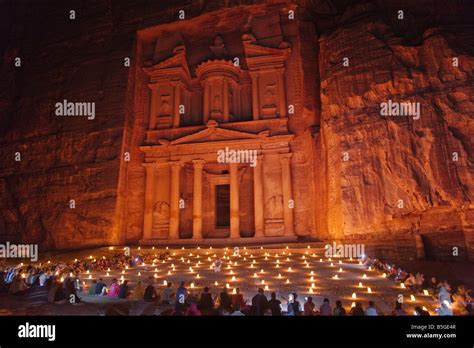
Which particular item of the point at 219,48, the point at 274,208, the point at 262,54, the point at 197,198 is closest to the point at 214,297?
the point at 274,208

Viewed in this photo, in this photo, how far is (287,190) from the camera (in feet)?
71.5

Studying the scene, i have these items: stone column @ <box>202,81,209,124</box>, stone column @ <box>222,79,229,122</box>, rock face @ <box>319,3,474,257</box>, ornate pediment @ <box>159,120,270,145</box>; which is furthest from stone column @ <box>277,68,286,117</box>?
stone column @ <box>202,81,209,124</box>

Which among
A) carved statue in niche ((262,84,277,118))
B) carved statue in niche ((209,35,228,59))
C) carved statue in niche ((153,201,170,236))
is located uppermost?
carved statue in niche ((209,35,228,59))

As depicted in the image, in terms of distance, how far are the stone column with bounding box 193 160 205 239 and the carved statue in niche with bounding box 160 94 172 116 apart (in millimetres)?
4507

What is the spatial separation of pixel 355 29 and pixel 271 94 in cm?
651

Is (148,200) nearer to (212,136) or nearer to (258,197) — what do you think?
(212,136)

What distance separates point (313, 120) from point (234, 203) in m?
A: 7.02

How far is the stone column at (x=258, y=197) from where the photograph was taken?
21.6 m

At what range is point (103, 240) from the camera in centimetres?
2100

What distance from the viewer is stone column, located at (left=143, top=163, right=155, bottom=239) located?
74.5 feet

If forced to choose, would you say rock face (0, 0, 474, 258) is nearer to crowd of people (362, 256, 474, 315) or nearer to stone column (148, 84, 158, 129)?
stone column (148, 84, 158, 129)
